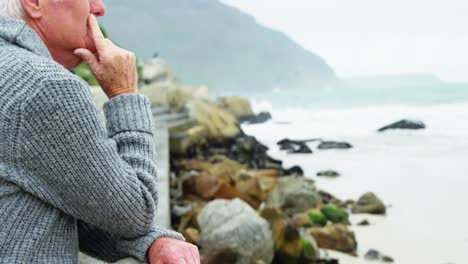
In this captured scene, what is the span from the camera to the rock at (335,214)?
826 cm

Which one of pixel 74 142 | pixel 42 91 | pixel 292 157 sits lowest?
pixel 292 157

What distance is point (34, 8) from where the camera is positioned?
4.90 ft

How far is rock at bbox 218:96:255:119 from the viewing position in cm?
2688

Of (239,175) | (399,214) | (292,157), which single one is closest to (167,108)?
(292,157)

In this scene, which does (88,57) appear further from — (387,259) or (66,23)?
(387,259)

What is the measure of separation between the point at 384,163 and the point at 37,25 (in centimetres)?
1538

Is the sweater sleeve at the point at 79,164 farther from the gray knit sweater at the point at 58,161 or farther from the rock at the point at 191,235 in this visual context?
the rock at the point at 191,235

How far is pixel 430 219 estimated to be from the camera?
9.17m

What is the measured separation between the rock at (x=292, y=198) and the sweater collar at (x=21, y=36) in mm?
7235

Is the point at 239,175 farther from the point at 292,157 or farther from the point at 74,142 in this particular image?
the point at 74,142

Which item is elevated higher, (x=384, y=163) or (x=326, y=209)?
(x=326, y=209)

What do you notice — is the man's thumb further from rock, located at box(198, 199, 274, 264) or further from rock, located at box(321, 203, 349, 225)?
rock, located at box(321, 203, 349, 225)

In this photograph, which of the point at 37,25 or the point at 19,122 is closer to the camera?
the point at 19,122

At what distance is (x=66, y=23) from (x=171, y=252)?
0.62 metres
